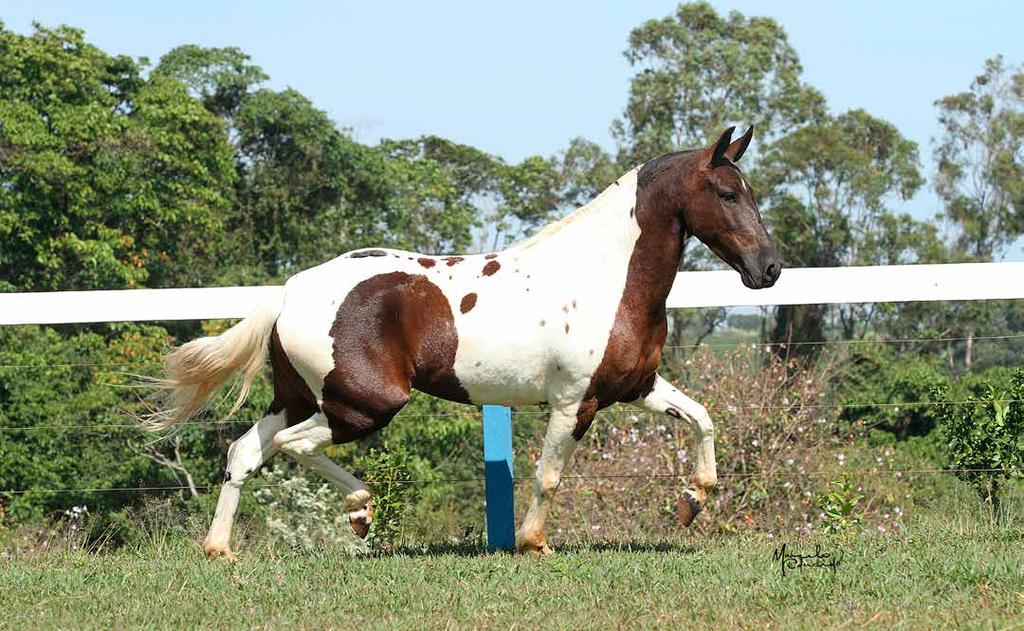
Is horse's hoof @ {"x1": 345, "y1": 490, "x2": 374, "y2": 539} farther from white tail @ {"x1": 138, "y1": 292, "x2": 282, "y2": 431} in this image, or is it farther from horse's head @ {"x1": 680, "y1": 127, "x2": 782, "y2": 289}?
horse's head @ {"x1": 680, "y1": 127, "x2": 782, "y2": 289}

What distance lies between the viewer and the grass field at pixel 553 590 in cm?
443

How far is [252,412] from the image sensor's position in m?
20.8

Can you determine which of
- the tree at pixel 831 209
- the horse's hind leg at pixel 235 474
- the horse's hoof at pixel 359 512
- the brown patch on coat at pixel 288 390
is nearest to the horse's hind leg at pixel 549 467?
the horse's hoof at pixel 359 512

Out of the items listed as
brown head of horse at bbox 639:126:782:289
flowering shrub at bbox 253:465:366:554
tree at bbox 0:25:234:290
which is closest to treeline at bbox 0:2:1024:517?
tree at bbox 0:25:234:290

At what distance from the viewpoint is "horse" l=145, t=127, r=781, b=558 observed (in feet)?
19.4

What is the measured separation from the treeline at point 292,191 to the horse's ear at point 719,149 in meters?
12.5

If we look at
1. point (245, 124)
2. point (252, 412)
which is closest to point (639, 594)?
point (252, 412)

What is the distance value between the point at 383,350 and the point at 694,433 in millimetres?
1597

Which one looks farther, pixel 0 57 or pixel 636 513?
pixel 0 57

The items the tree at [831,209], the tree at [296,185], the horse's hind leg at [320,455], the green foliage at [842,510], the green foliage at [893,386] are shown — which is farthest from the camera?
the tree at [831,209]

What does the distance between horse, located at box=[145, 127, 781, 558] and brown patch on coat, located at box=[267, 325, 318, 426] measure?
17mm

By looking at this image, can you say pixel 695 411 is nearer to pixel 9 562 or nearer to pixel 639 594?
pixel 639 594

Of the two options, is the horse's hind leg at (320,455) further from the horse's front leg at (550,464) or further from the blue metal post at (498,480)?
the blue metal post at (498,480)

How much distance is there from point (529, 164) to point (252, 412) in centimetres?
2270
